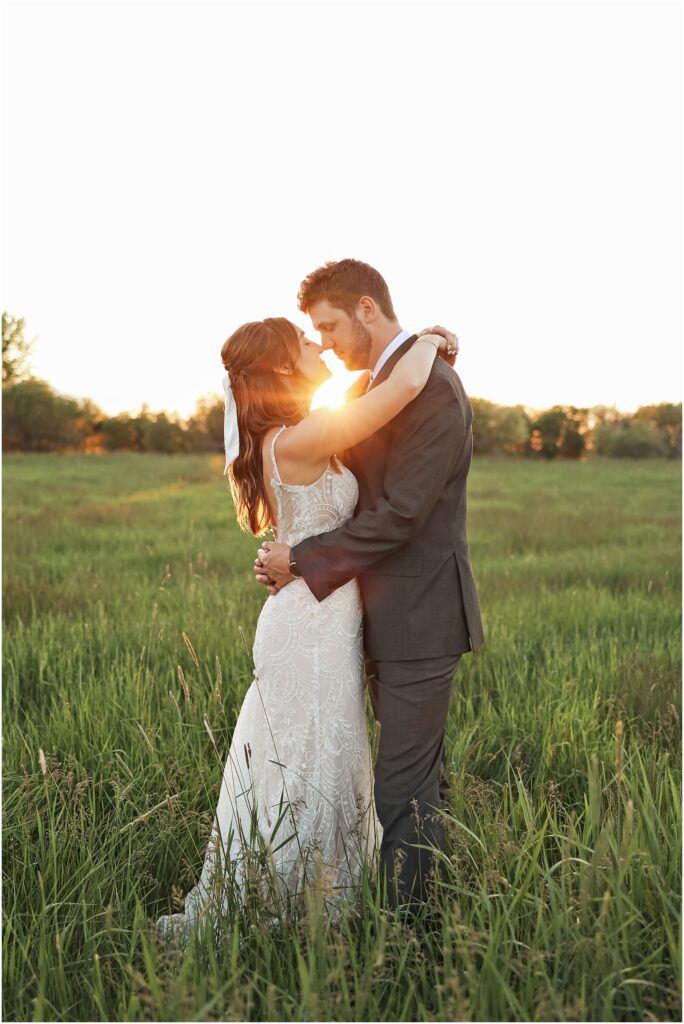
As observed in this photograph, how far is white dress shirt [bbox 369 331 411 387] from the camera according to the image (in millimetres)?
3373

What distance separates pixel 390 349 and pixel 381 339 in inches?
3.8

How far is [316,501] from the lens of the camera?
3260 mm

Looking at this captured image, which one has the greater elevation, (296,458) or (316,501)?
(296,458)

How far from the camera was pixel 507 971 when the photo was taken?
6.76ft

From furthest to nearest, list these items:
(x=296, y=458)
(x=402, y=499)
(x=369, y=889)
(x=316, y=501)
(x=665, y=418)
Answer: (x=665, y=418), (x=316, y=501), (x=296, y=458), (x=402, y=499), (x=369, y=889)

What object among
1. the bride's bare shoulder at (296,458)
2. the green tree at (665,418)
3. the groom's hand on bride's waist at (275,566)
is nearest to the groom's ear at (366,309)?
the bride's bare shoulder at (296,458)

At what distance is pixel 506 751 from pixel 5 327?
49.5 metres

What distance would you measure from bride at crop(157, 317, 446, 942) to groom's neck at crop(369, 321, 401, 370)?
0.89 feet

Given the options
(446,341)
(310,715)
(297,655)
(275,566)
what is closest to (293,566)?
(275,566)

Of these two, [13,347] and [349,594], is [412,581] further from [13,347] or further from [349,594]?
[13,347]

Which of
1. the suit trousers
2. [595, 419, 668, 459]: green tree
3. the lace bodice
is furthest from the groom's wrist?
[595, 419, 668, 459]: green tree

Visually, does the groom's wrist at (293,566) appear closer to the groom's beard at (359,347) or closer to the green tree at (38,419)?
the groom's beard at (359,347)

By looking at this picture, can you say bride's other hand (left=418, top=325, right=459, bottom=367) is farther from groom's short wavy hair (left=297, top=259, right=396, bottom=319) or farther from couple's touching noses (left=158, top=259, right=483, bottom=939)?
groom's short wavy hair (left=297, top=259, right=396, bottom=319)

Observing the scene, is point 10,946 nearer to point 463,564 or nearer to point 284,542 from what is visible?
point 284,542
